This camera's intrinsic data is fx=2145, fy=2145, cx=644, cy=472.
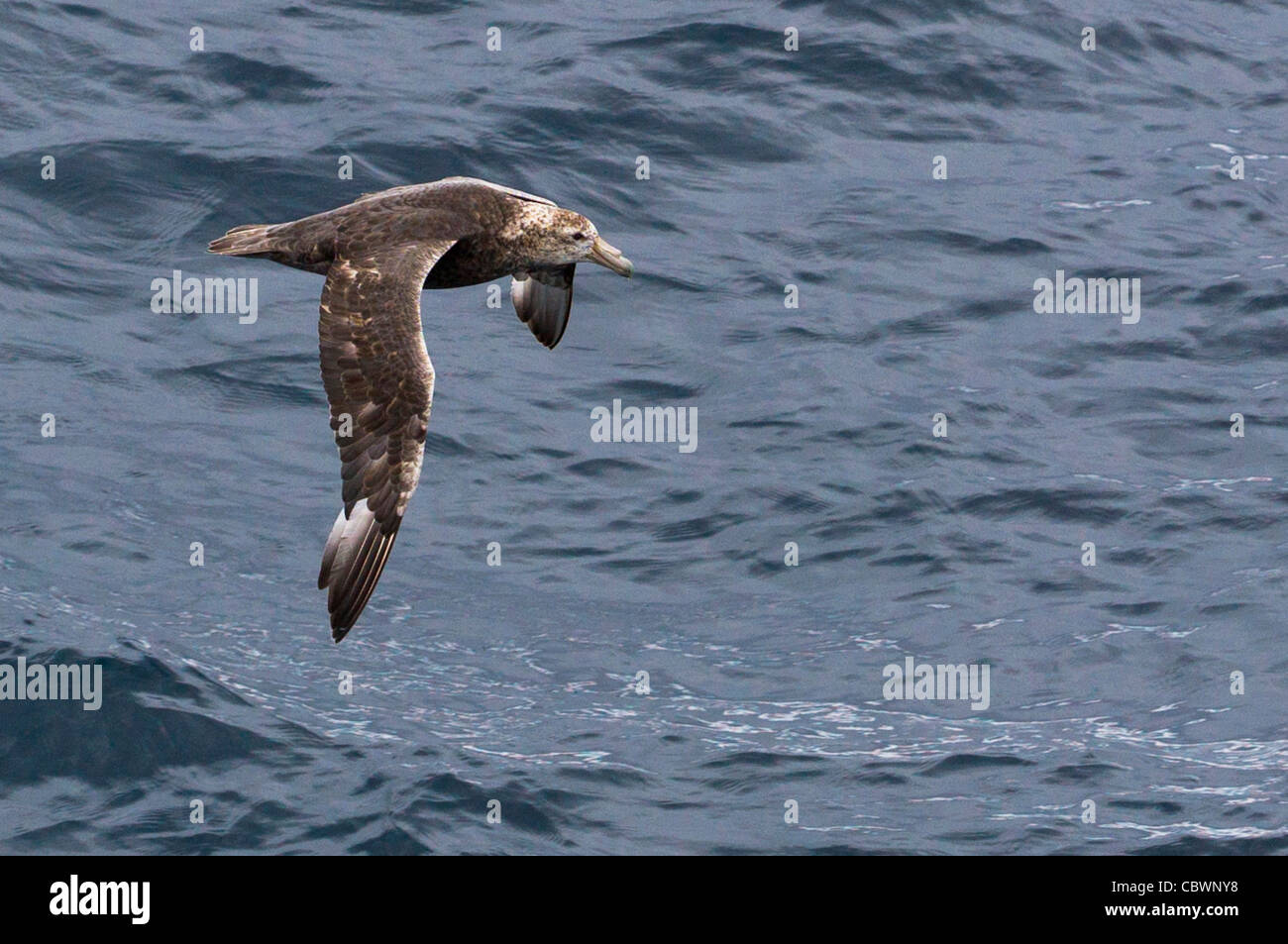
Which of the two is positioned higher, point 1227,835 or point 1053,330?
point 1053,330

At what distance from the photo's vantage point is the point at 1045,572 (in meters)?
17.7

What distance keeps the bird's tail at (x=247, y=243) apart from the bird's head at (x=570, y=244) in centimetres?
→ 177

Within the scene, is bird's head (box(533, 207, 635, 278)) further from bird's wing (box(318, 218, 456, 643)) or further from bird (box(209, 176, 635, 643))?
bird's wing (box(318, 218, 456, 643))

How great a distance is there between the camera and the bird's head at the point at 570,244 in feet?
47.1

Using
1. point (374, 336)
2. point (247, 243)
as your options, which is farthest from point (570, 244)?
point (247, 243)

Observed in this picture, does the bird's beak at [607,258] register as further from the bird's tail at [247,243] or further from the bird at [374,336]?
the bird's tail at [247,243]

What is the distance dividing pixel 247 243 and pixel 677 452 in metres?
5.84

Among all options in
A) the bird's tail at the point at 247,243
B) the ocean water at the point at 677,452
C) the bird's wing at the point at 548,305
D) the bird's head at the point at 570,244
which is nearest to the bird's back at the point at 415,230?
the bird's tail at the point at 247,243

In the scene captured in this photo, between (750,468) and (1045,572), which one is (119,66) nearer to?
(750,468)

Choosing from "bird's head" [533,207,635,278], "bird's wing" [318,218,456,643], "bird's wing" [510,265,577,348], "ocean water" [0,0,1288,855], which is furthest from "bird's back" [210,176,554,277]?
"ocean water" [0,0,1288,855]

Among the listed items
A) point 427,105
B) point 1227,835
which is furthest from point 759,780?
point 427,105
